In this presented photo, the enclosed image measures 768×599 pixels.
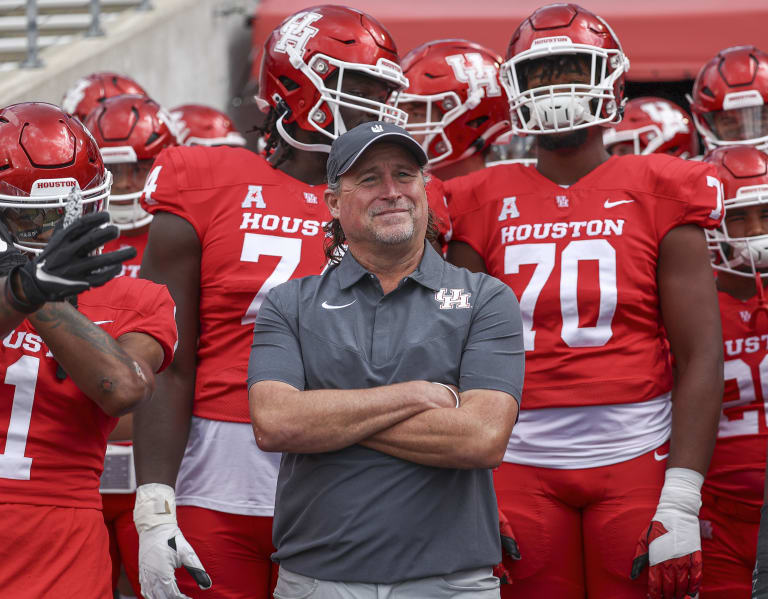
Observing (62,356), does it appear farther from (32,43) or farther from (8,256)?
(32,43)

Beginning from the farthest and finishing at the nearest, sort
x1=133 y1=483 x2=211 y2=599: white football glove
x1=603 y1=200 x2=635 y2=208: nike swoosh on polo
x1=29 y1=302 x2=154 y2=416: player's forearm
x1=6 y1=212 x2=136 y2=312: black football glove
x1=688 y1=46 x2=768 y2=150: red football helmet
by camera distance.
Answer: x1=688 y1=46 x2=768 y2=150: red football helmet
x1=603 y1=200 x2=635 y2=208: nike swoosh on polo
x1=133 y1=483 x2=211 y2=599: white football glove
x1=29 y1=302 x2=154 y2=416: player's forearm
x1=6 y1=212 x2=136 y2=312: black football glove

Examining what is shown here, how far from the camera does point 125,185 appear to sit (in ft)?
14.7

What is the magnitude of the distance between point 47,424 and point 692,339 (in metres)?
1.74

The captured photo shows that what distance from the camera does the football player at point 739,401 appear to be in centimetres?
353

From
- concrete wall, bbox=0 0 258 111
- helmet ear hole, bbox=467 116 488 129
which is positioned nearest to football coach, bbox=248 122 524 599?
helmet ear hole, bbox=467 116 488 129

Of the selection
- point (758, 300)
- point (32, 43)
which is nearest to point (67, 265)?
point (758, 300)

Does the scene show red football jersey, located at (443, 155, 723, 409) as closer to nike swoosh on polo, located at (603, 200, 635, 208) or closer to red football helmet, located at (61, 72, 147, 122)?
nike swoosh on polo, located at (603, 200, 635, 208)

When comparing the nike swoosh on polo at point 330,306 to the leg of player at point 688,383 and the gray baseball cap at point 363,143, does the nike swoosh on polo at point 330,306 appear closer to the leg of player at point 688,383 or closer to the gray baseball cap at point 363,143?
the gray baseball cap at point 363,143

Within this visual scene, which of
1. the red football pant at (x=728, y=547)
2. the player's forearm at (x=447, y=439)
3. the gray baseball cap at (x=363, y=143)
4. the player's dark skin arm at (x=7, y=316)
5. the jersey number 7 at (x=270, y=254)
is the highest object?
the gray baseball cap at (x=363, y=143)

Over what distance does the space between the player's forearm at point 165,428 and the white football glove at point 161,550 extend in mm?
76

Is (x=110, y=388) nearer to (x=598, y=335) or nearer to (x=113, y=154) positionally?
(x=598, y=335)

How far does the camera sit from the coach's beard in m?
3.30

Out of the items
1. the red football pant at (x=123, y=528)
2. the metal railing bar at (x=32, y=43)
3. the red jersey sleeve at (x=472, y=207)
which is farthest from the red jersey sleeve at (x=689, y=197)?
the metal railing bar at (x=32, y=43)

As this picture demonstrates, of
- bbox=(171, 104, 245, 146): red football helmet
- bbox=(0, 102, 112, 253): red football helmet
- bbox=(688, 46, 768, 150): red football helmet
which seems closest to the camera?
bbox=(0, 102, 112, 253): red football helmet
